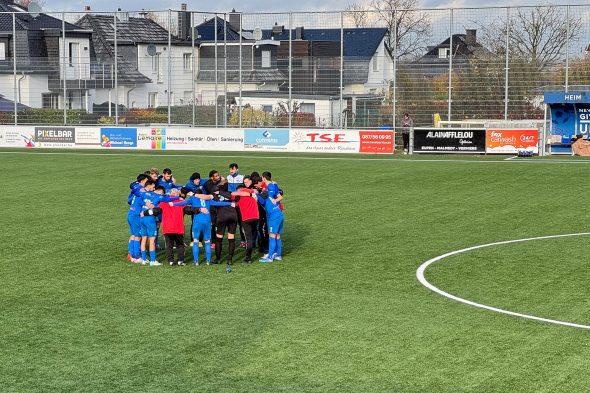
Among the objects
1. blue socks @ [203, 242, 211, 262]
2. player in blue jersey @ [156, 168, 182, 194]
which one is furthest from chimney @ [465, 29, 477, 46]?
blue socks @ [203, 242, 211, 262]

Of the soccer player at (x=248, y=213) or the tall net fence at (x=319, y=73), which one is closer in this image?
the soccer player at (x=248, y=213)

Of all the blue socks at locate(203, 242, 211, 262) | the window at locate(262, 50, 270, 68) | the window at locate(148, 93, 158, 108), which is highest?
the window at locate(262, 50, 270, 68)

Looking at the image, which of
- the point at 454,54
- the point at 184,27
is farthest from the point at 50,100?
the point at 454,54

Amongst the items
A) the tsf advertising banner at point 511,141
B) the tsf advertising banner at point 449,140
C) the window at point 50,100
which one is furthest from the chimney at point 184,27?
the tsf advertising banner at point 511,141

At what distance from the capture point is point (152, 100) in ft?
173

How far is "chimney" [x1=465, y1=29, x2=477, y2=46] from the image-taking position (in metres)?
49.2

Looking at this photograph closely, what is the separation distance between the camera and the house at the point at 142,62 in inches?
2076

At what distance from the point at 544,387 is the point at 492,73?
38560mm

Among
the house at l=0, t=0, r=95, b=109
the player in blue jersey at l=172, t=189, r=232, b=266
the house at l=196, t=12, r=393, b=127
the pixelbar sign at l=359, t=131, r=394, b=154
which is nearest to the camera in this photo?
the player in blue jersey at l=172, t=189, r=232, b=266

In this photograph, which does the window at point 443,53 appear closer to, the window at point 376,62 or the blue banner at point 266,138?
the window at point 376,62

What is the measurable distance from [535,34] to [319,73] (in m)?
10.9

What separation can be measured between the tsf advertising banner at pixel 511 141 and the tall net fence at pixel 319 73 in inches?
169

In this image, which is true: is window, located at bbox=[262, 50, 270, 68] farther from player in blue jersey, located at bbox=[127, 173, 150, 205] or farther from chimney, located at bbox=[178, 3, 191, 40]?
player in blue jersey, located at bbox=[127, 173, 150, 205]

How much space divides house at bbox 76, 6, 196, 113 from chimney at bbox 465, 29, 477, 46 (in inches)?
564
